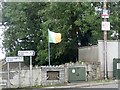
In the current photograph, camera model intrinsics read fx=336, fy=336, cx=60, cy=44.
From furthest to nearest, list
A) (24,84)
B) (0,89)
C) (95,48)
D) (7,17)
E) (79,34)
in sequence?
1. (7,17)
2. (79,34)
3. (95,48)
4. (24,84)
5. (0,89)

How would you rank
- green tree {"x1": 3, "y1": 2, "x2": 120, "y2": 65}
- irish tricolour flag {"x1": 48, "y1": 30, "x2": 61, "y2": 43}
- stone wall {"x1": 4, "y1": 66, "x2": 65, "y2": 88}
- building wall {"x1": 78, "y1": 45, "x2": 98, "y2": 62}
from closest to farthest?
stone wall {"x1": 4, "y1": 66, "x2": 65, "y2": 88}, building wall {"x1": 78, "y1": 45, "x2": 98, "y2": 62}, irish tricolour flag {"x1": 48, "y1": 30, "x2": 61, "y2": 43}, green tree {"x1": 3, "y1": 2, "x2": 120, "y2": 65}

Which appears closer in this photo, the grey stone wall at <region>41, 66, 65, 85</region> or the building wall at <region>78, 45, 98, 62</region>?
the grey stone wall at <region>41, 66, 65, 85</region>

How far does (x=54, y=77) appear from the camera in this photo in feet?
75.6

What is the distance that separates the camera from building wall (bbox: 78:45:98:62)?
86.7 ft

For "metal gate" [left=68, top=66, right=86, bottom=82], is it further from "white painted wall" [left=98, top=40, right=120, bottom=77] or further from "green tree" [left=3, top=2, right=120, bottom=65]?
"green tree" [left=3, top=2, right=120, bottom=65]

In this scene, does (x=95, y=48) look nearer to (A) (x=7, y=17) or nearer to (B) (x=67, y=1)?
(B) (x=67, y=1)

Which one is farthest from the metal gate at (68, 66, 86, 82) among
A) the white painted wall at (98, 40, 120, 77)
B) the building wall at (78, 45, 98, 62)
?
the building wall at (78, 45, 98, 62)

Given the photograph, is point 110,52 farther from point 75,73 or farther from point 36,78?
point 36,78

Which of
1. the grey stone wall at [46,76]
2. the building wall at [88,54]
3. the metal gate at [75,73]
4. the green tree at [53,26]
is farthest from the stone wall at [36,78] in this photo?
the green tree at [53,26]

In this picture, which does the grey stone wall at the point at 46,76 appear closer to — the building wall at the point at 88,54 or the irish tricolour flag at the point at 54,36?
the building wall at the point at 88,54

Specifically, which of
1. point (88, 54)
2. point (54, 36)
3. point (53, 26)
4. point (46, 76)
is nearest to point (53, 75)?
point (46, 76)

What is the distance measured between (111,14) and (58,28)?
15.9 feet

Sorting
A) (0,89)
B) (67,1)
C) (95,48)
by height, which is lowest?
(0,89)

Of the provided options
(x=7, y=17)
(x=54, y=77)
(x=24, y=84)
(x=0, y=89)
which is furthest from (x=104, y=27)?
(x=7, y=17)
